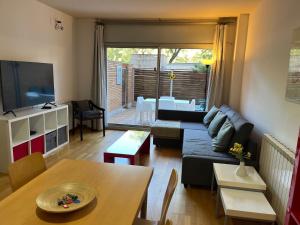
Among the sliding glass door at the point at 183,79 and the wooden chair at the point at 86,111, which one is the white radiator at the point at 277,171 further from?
the wooden chair at the point at 86,111

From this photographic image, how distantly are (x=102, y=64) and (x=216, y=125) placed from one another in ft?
9.85

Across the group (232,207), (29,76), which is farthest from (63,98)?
(232,207)

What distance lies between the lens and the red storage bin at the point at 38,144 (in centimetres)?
355

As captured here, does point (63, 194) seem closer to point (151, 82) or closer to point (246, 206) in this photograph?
point (246, 206)

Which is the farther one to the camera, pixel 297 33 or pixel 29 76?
pixel 29 76

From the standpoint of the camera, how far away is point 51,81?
4.21m

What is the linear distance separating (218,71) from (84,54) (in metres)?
3.05

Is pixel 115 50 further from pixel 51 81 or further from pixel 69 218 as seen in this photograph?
pixel 69 218

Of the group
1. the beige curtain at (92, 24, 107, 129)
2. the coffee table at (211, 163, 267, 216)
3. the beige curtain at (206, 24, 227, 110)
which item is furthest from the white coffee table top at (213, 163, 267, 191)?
the beige curtain at (92, 24, 107, 129)

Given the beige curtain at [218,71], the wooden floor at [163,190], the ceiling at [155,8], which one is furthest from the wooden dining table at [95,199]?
the beige curtain at [218,71]

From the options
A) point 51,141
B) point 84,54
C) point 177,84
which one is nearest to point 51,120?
point 51,141

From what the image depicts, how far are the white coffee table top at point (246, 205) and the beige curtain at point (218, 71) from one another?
9.84 feet

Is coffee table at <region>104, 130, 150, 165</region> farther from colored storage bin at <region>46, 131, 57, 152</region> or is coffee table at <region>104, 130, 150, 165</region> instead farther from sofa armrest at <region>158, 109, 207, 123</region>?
colored storage bin at <region>46, 131, 57, 152</region>

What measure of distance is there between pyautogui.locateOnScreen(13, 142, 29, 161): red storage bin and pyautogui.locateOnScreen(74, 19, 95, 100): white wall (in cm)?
236
